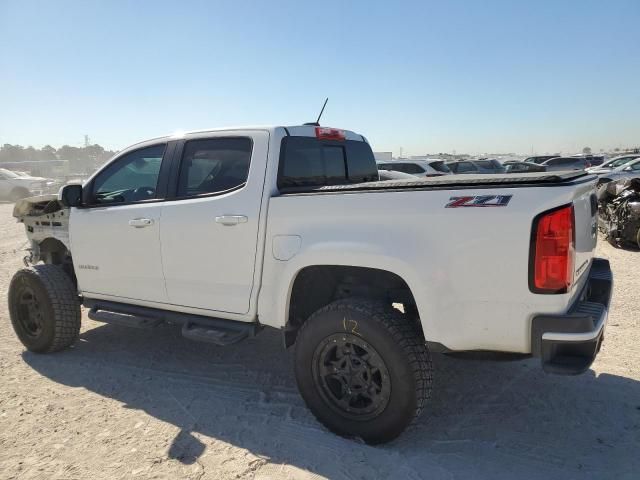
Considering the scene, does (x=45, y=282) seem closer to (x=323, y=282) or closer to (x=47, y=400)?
(x=47, y=400)

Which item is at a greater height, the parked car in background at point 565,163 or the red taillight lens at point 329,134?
the parked car in background at point 565,163

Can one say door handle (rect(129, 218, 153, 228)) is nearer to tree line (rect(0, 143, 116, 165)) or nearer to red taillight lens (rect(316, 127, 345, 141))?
red taillight lens (rect(316, 127, 345, 141))

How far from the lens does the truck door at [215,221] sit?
10.8ft

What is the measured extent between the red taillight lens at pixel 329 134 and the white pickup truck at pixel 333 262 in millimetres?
16

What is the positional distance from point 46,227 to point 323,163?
2.94 metres

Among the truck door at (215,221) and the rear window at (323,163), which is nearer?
the truck door at (215,221)

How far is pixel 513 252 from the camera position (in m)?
2.38

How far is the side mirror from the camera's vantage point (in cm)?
415

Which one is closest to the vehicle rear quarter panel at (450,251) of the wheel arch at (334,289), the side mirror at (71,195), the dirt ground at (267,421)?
the wheel arch at (334,289)

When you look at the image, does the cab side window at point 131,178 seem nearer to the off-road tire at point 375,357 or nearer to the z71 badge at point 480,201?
the off-road tire at point 375,357

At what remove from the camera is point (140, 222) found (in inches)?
147

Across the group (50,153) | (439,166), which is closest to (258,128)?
(439,166)

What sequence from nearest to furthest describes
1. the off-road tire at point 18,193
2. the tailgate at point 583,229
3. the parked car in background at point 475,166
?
the tailgate at point 583,229 → the parked car in background at point 475,166 → the off-road tire at point 18,193

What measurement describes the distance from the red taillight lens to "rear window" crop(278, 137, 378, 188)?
0.14 ft
